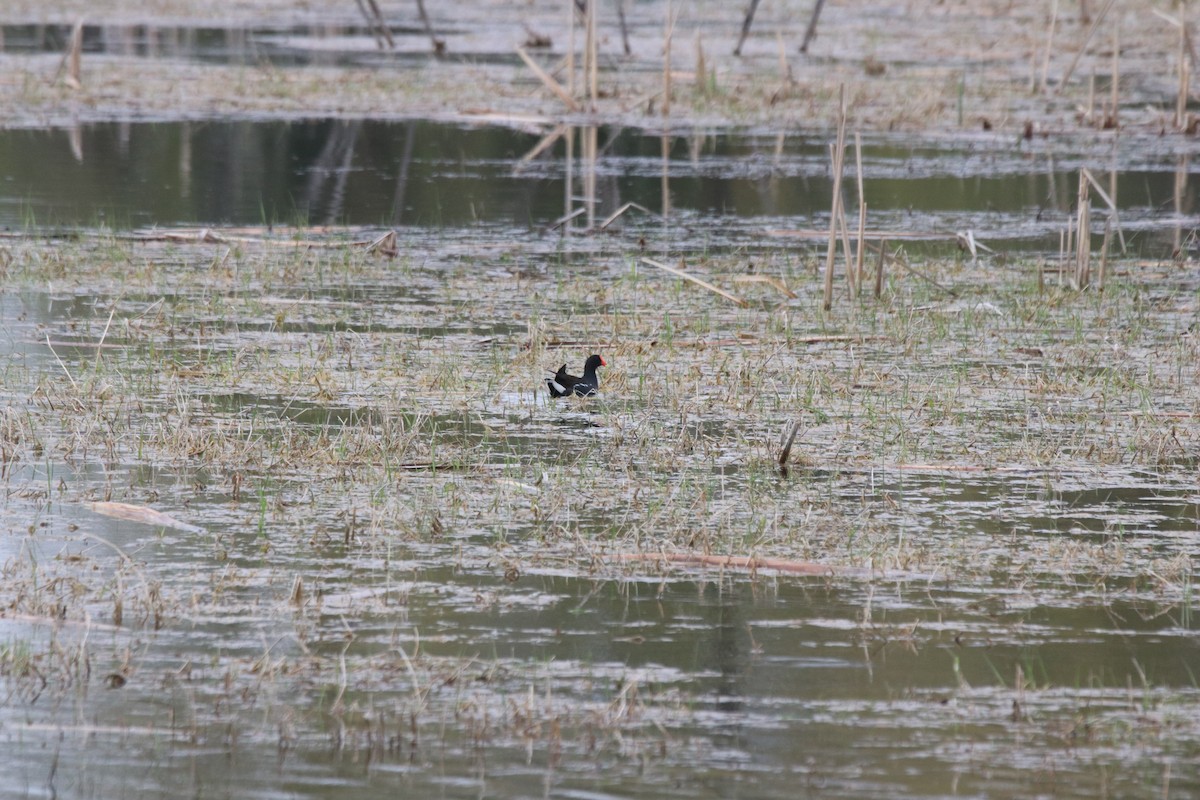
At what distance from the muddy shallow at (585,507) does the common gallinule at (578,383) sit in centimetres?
9

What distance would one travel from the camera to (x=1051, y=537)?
6266 mm

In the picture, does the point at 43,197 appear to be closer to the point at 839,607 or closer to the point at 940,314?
the point at 940,314

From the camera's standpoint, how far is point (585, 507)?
652 cm

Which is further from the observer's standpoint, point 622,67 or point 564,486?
point 622,67

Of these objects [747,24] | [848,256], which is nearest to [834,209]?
[848,256]

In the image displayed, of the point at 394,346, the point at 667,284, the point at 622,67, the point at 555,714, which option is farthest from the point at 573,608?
the point at 622,67

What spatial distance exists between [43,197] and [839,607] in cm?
1096

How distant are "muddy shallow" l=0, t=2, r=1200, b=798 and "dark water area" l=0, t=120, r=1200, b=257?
221mm

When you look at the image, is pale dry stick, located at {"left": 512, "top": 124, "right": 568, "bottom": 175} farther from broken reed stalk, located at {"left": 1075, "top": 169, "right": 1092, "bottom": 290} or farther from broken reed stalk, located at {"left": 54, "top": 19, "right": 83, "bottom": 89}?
broken reed stalk, located at {"left": 1075, "top": 169, "right": 1092, "bottom": 290}

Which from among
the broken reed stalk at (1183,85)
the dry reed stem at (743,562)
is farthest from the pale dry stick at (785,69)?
the dry reed stem at (743,562)

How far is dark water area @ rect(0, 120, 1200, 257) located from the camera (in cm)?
1410

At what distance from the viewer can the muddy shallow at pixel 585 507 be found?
15.0 ft

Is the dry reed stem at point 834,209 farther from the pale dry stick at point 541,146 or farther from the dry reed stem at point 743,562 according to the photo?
the pale dry stick at point 541,146

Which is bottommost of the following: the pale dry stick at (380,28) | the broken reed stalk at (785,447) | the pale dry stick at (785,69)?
the broken reed stalk at (785,447)
